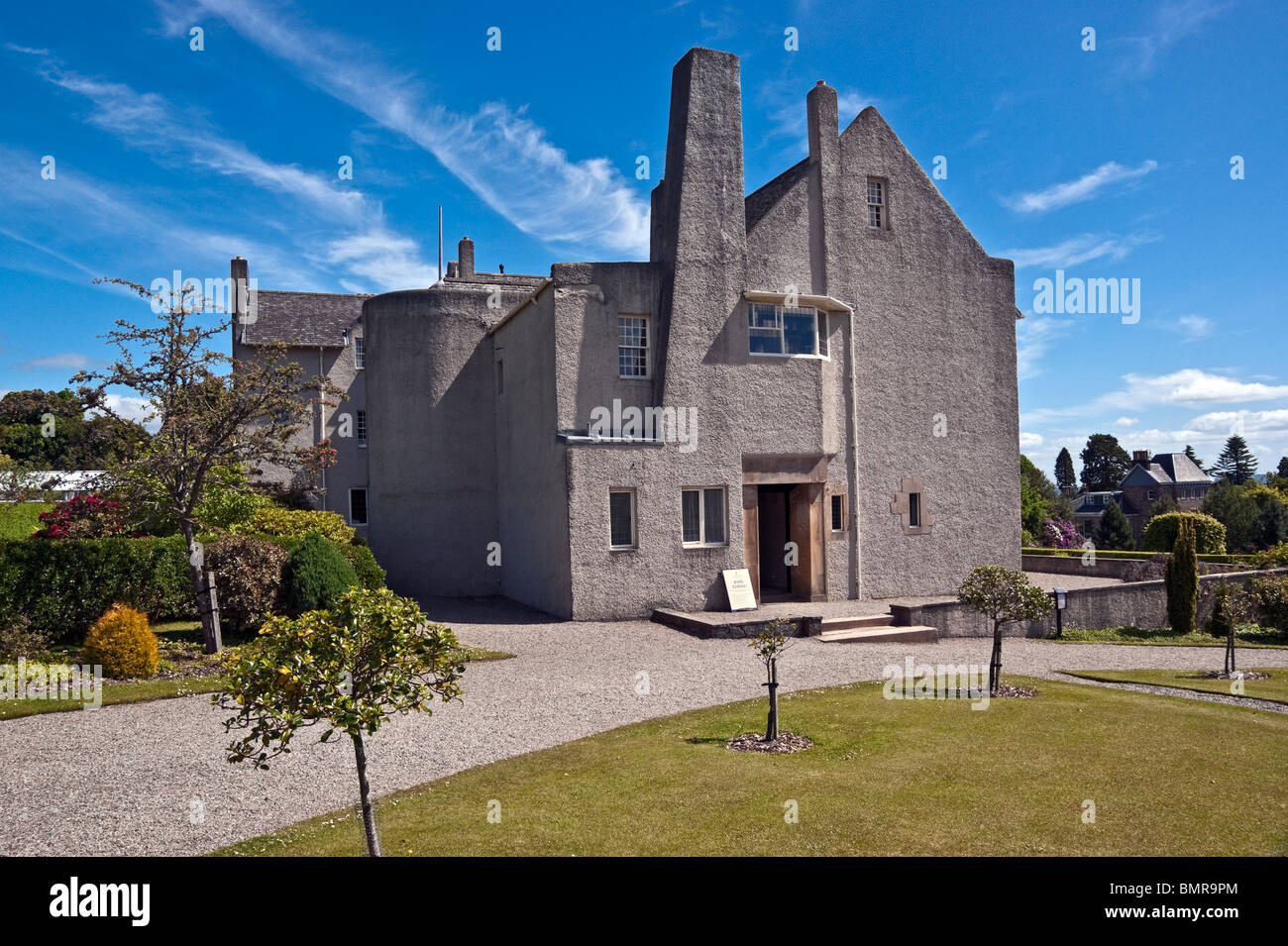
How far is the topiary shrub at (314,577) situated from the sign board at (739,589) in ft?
28.5

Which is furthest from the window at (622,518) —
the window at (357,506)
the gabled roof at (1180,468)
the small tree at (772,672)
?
the gabled roof at (1180,468)

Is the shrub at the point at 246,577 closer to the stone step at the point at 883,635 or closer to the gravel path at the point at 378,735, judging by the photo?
the gravel path at the point at 378,735

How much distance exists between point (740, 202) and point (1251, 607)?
18.1 meters

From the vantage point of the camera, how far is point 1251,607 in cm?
2320

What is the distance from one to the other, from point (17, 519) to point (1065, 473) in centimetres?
12173

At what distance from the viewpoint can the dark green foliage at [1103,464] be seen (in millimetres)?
103562

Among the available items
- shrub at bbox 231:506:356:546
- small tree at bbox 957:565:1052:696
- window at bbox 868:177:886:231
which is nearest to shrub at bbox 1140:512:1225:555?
window at bbox 868:177:886:231

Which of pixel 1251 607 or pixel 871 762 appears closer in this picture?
pixel 871 762

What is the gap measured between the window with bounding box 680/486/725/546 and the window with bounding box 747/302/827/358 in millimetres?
3867

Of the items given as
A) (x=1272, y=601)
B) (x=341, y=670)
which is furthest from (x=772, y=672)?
(x=1272, y=601)

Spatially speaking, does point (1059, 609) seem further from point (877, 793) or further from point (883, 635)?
point (877, 793)
